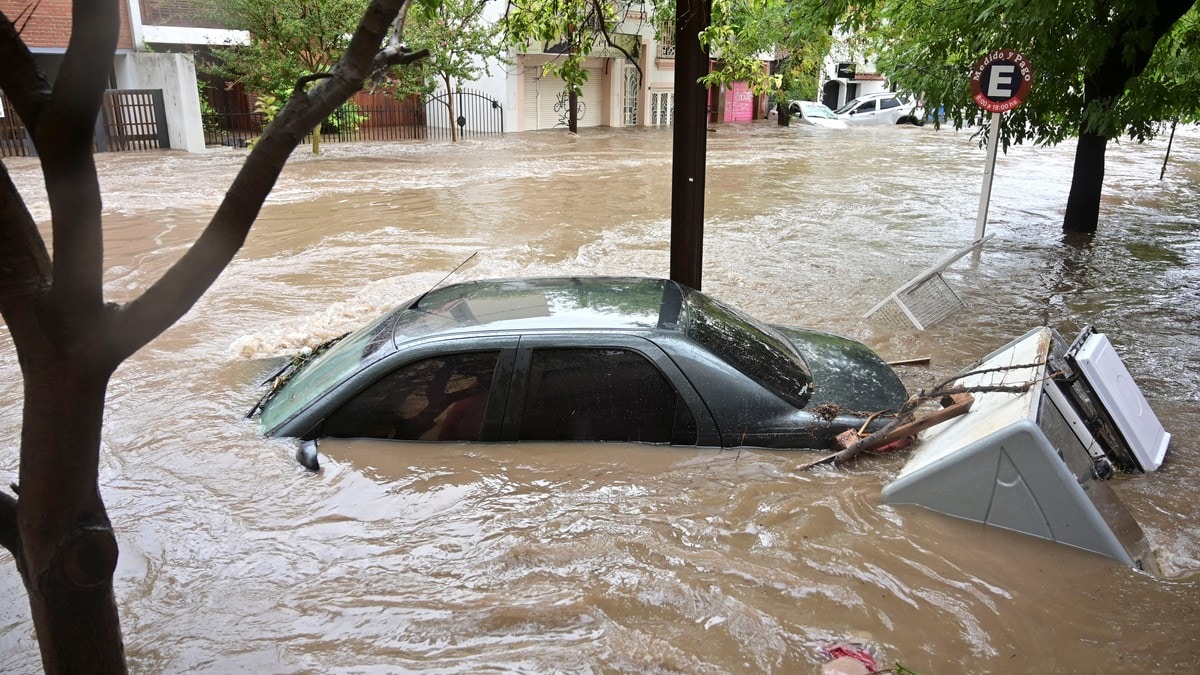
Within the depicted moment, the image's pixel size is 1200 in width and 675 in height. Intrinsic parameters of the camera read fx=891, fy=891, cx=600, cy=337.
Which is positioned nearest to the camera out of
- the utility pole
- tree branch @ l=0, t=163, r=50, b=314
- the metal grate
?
Answer: tree branch @ l=0, t=163, r=50, b=314

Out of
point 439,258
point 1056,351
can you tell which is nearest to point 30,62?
point 1056,351

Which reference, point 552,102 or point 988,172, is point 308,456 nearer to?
point 988,172

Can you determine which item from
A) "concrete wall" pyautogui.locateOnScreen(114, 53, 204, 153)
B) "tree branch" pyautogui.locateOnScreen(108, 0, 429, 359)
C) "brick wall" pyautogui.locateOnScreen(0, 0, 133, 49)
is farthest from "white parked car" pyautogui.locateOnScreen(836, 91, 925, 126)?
"tree branch" pyautogui.locateOnScreen(108, 0, 429, 359)

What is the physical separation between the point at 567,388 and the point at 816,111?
34.8 metres

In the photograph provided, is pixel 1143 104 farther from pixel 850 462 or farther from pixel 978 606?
pixel 978 606

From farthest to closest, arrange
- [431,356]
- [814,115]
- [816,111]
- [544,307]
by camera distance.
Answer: [816,111] < [814,115] < [544,307] < [431,356]

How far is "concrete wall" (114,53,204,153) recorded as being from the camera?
68.9 feet

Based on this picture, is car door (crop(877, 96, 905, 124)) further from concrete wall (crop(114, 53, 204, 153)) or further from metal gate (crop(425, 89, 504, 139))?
concrete wall (crop(114, 53, 204, 153))

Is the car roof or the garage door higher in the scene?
the garage door

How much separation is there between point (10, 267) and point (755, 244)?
11.2m

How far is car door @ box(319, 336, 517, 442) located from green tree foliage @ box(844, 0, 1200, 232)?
7.11 meters

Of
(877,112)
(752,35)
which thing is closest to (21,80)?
(752,35)

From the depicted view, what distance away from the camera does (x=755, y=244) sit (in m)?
12.7

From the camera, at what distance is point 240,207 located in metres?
2.40
